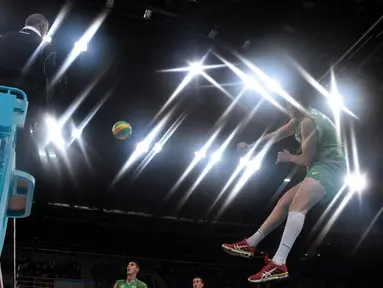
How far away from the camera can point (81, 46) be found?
7.17 m

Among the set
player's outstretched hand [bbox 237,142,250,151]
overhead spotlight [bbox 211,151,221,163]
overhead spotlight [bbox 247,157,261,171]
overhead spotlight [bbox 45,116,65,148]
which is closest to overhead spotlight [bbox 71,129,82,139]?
overhead spotlight [bbox 45,116,65,148]

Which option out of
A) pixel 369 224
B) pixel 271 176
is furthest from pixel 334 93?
pixel 369 224

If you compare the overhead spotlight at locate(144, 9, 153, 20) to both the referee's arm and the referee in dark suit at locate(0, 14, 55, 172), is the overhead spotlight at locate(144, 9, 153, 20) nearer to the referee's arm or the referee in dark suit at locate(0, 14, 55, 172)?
the referee in dark suit at locate(0, 14, 55, 172)

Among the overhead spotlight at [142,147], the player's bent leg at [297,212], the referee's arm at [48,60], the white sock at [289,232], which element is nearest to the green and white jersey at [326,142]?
the player's bent leg at [297,212]

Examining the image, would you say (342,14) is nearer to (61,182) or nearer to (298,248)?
(61,182)

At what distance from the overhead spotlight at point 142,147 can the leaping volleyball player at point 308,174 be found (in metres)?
7.50

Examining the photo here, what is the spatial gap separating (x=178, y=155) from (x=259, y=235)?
815 centimetres

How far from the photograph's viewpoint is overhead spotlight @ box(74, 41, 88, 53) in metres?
7.12

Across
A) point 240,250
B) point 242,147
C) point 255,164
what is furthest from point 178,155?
point 240,250

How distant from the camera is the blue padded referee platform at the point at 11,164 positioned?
1653mm

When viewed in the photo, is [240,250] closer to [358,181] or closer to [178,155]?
[358,181]

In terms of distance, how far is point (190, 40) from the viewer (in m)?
7.00

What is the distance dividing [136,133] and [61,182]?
3.36 metres

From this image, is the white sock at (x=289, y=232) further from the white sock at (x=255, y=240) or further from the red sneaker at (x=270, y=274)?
the white sock at (x=255, y=240)
